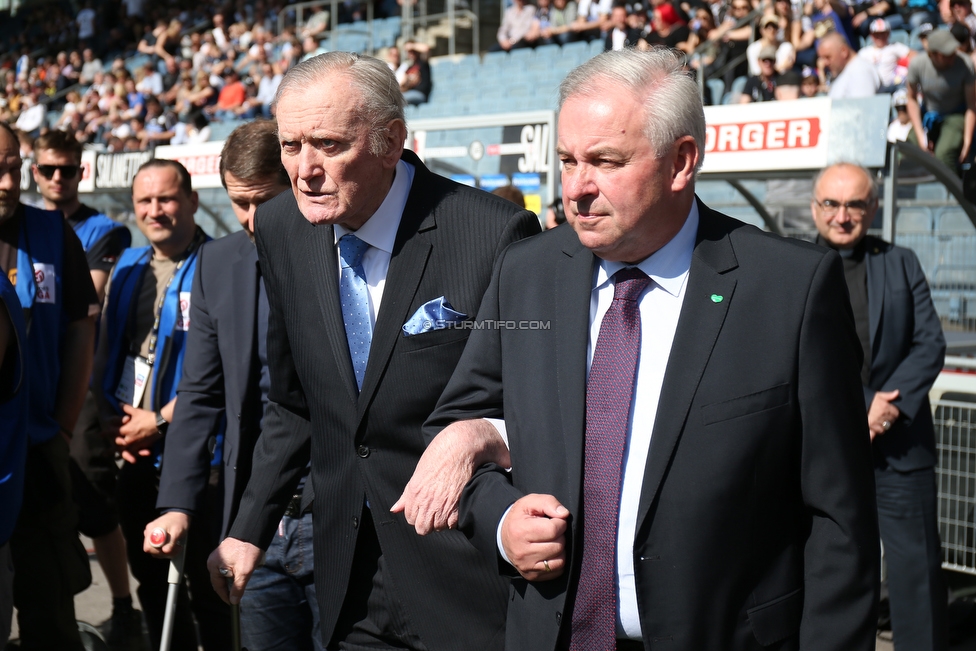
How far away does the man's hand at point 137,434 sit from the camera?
4070 millimetres

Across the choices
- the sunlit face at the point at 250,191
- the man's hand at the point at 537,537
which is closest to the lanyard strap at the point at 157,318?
the sunlit face at the point at 250,191

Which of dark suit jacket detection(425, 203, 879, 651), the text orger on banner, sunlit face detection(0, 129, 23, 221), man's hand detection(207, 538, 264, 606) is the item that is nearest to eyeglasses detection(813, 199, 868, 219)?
the text orger on banner

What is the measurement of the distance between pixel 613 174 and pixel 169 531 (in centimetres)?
183

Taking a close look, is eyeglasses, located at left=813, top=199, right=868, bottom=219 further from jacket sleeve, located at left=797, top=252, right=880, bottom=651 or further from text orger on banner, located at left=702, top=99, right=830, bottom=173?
jacket sleeve, located at left=797, top=252, right=880, bottom=651

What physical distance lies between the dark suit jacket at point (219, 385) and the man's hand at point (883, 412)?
236cm

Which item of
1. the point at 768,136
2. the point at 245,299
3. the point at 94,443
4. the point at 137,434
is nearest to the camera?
the point at 245,299

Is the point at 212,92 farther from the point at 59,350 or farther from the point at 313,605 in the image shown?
the point at 313,605

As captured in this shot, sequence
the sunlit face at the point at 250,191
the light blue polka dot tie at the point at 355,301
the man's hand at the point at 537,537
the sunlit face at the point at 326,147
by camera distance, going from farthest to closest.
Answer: the sunlit face at the point at 250,191, the light blue polka dot tie at the point at 355,301, the sunlit face at the point at 326,147, the man's hand at the point at 537,537

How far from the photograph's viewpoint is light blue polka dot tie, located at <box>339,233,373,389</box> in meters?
2.53

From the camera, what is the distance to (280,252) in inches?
107

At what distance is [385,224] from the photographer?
8.40 ft

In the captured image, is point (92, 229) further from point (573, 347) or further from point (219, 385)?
point (573, 347)

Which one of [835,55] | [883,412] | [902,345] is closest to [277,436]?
[883,412]

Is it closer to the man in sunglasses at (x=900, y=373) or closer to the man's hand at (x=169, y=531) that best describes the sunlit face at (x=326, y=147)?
the man's hand at (x=169, y=531)
